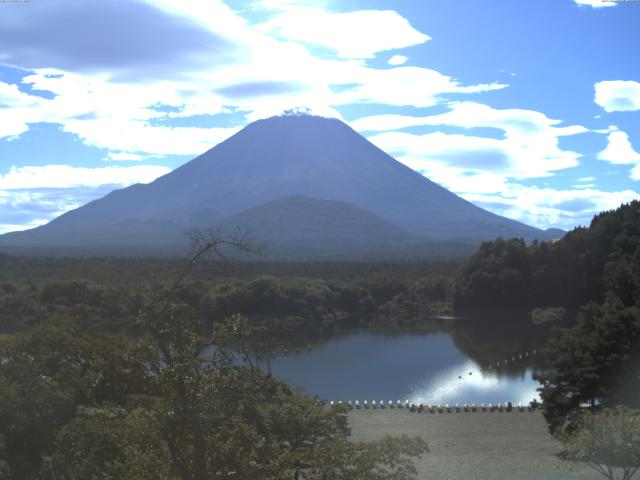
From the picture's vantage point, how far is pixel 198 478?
199 inches

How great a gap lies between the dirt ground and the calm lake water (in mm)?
4562

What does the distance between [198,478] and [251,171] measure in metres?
151

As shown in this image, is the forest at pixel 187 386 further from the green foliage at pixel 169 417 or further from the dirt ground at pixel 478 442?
the dirt ground at pixel 478 442

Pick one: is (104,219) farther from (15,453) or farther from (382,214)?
(15,453)

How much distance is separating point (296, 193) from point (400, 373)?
380 ft

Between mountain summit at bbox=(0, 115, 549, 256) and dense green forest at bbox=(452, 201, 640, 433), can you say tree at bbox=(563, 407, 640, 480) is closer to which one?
dense green forest at bbox=(452, 201, 640, 433)

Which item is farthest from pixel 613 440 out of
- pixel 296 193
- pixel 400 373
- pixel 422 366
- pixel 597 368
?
pixel 296 193

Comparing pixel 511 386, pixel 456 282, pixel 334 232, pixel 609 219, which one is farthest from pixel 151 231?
pixel 511 386

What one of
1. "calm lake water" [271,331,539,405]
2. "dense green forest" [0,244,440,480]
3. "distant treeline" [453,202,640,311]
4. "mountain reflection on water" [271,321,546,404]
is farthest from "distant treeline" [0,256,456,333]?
"dense green forest" [0,244,440,480]

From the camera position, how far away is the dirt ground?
14.5m

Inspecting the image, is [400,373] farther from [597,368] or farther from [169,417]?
[169,417]

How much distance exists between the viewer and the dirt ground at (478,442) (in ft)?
47.7

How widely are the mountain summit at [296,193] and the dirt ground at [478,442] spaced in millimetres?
106820

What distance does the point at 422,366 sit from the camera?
32.8 meters
